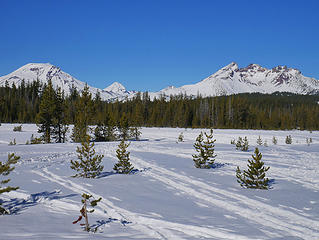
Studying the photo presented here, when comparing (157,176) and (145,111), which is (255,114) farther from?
(157,176)

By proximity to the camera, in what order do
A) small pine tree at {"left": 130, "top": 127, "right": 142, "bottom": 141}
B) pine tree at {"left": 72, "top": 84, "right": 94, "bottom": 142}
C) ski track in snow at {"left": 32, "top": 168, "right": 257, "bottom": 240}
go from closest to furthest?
ski track in snow at {"left": 32, "top": 168, "right": 257, "bottom": 240} → pine tree at {"left": 72, "top": 84, "right": 94, "bottom": 142} → small pine tree at {"left": 130, "top": 127, "right": 142, "bottom": 141}

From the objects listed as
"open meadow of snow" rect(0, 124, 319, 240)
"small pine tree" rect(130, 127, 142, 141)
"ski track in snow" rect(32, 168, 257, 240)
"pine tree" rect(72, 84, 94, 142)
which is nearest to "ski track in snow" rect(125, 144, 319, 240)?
"open meadow of snow" rect(0, 124, 319, 240)

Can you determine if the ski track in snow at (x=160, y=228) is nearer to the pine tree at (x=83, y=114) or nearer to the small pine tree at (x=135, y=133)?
the pine tree at (x=83, y=114)

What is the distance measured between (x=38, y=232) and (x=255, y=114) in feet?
297

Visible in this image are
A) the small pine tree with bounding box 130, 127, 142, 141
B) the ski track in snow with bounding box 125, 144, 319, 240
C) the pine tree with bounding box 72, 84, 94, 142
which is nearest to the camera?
the ski track in snow with bounding box 125, 144, 319, 240

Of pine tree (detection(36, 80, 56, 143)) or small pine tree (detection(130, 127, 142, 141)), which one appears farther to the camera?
small pine tree (detection(130, 127, 142, 141))

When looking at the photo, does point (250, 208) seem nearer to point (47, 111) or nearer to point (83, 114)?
point (83, 114)

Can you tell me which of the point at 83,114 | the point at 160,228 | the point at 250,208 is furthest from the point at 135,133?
the point at 160,228

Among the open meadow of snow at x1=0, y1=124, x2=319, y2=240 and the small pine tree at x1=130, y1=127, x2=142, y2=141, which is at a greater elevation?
the small pine tree at x1=130, y1=127, x2=142, y2=141

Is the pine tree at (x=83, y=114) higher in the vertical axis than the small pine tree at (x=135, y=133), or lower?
higher

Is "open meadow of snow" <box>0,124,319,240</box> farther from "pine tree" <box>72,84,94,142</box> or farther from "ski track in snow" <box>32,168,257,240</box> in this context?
"pine tree" <box>72,84,94,142</box>

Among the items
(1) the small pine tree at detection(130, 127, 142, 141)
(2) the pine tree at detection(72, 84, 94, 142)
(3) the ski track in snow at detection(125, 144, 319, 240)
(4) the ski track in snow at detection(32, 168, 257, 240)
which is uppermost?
(2) the pine tree at detection(72, 84, 94, 142)

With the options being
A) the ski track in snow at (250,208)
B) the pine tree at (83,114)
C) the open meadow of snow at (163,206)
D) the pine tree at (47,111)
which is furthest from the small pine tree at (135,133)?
the ski track in snow at (250,208)

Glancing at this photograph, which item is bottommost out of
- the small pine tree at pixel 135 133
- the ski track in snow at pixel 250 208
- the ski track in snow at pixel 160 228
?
the ski track in snow at pixel 250 208
